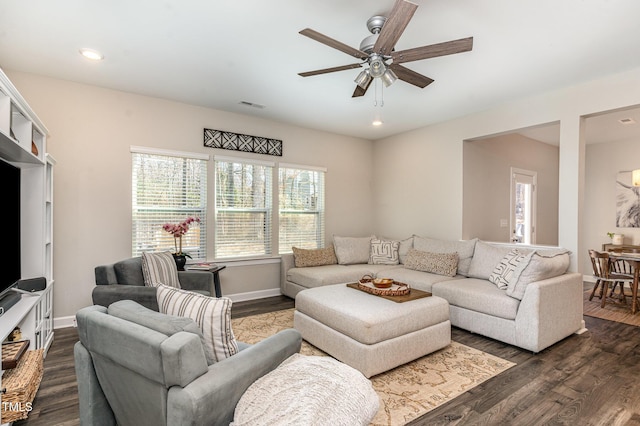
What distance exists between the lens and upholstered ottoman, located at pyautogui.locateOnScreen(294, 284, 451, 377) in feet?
8.40

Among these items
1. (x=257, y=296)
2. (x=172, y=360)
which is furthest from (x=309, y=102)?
(x=172, y=360)

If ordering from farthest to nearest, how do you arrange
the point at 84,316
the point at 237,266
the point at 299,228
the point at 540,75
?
1. the point at 299,228
2. the point at 237,266
3. the point at 540,75
4. the point at 84,316

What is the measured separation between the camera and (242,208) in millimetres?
4887

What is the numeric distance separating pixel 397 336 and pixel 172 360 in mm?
1972

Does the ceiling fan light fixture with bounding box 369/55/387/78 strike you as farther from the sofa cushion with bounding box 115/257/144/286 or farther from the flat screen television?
the sofa cushion with bounding box 115/257/144/286

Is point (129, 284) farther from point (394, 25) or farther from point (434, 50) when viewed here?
point (434, 50)

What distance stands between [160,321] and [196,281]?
211cm

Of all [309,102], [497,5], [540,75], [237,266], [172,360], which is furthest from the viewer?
[237,266]

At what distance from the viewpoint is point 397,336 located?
8.84ft

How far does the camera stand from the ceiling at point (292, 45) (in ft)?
7.61

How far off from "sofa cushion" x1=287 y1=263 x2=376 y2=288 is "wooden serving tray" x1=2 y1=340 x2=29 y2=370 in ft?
9.58

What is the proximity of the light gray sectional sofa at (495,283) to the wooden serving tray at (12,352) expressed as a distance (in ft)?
9.59

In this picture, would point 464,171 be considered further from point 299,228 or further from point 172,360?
point 172,360

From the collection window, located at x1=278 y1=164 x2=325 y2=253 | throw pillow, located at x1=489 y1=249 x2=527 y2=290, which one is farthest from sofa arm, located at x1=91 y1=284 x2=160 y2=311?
throw pillow, located at x1=489 y1=249 x2=527 y2=290
